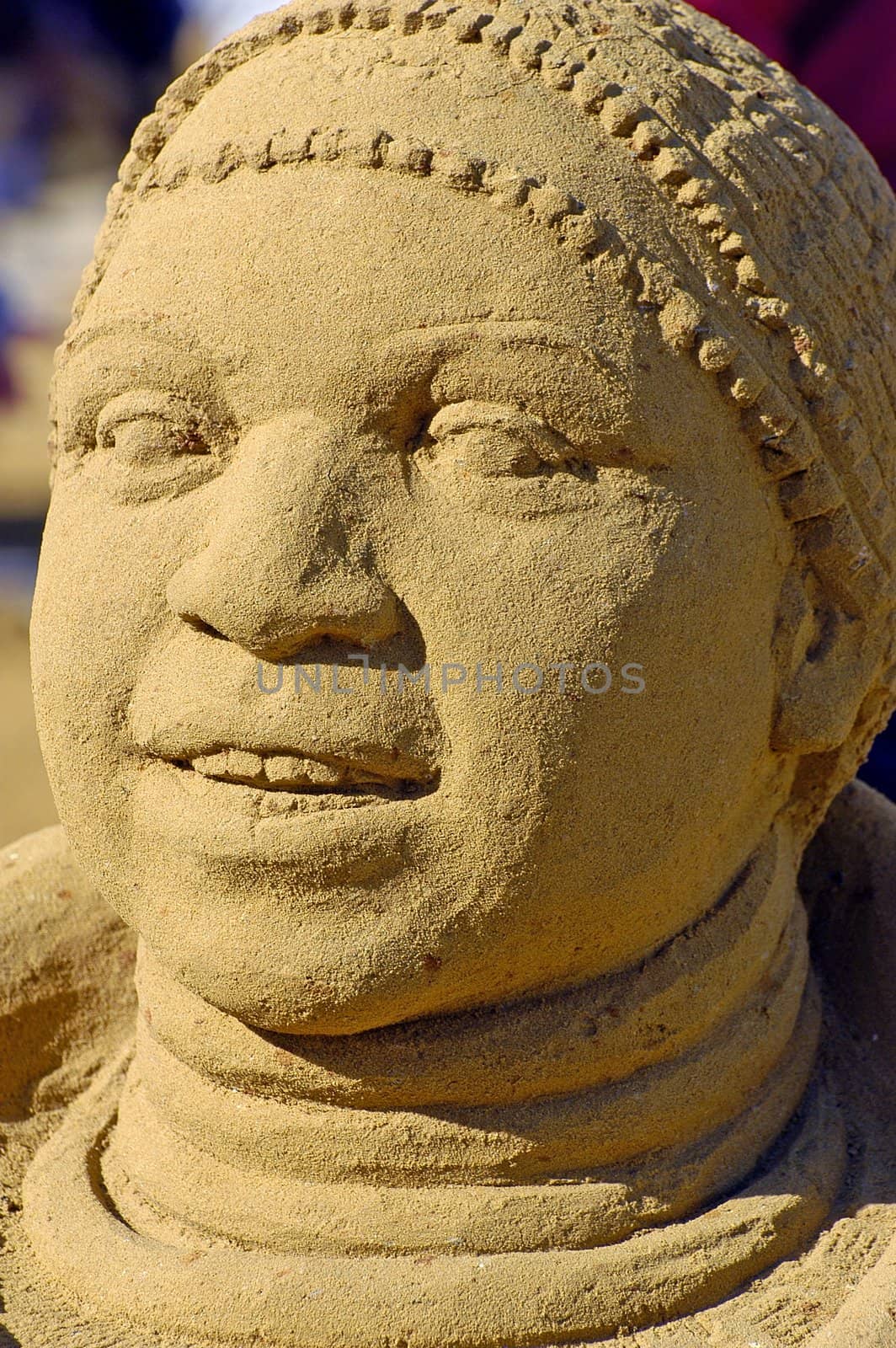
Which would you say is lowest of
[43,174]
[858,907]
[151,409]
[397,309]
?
[858,907]

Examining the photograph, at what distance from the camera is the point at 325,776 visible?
211cm

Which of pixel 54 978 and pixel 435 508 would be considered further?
pixel 54 978

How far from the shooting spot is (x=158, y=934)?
2.29 m

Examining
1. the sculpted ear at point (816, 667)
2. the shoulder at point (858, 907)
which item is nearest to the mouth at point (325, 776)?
the sculpted ear at point (816, 667)

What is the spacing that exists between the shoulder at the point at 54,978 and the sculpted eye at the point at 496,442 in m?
1.45

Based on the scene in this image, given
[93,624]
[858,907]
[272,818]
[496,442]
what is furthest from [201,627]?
[858,907]

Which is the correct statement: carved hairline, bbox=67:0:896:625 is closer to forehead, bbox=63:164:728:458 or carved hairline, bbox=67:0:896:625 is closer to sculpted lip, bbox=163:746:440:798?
forehead, bbox=63:164:728:458

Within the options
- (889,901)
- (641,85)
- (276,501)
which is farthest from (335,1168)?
(641,85)

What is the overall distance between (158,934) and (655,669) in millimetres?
887

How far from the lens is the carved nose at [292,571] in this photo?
2061 millimetres

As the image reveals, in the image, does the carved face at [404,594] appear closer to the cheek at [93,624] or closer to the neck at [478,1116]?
the cheek at [93,624]

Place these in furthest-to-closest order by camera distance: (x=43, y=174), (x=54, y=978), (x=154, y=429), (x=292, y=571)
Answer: (x=43, y=174)
(x=54, y=978)
(x=154, y=429)
(x=292, y=571)

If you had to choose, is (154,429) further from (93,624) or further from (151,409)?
(93,624)

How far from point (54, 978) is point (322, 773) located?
1.23 metres
